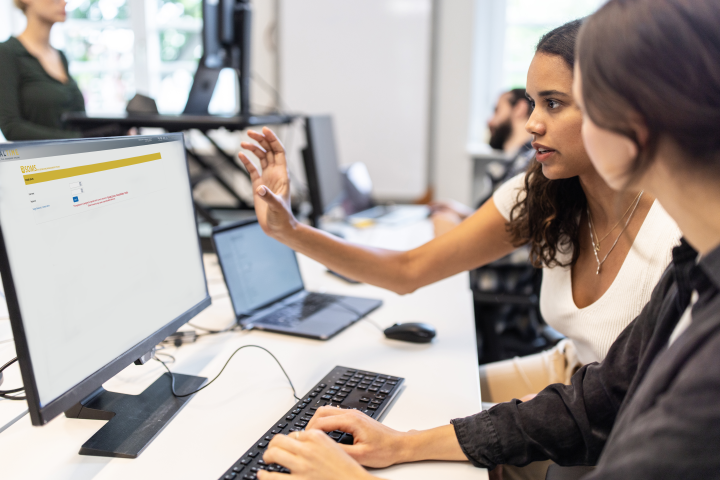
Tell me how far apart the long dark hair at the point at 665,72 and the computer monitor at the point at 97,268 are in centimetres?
61

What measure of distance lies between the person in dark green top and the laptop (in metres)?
0.61

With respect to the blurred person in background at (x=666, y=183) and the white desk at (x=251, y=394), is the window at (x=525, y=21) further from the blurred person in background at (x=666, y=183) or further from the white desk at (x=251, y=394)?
the blurred person in background at (x=666, y=183)

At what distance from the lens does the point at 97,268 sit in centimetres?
73

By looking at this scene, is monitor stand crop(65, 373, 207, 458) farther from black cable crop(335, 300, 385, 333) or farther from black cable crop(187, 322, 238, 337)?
black cable crop(335, 300, 385, 333)

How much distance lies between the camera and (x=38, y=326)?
2.04ft

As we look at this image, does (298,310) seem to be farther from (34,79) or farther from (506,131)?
(506,131)

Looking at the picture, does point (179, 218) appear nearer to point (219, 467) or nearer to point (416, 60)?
point (219, 467)

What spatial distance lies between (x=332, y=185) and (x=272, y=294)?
3.05 ft

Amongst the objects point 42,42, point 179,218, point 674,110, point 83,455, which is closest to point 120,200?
point 179,218

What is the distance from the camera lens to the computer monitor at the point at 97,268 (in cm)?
61

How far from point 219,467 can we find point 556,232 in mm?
759

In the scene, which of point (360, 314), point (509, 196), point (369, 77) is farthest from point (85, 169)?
point (369, 77)

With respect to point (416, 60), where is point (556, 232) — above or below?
below

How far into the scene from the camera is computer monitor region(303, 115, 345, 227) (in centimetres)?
185
